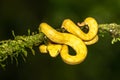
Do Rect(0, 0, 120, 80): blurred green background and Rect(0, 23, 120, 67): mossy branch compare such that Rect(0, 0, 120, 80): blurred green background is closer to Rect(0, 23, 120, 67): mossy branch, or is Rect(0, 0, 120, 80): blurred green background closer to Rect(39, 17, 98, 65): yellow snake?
Rect(0, 23, 120, 67): mossy branch

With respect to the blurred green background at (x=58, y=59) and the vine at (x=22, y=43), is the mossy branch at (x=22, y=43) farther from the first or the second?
the blurred green background at (x=58, y=59)

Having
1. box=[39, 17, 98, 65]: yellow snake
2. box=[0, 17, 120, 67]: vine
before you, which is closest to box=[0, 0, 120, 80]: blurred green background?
box=[0, 17, 120, 67]: vine

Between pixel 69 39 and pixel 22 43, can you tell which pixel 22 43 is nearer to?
pixel 22 43

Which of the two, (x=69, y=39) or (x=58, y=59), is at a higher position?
(x=58, y=59)

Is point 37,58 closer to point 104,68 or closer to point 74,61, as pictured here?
point 104,68

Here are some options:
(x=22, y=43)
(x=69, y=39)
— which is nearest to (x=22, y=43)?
(x=22, y=43)

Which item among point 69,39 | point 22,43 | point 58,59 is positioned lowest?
point 69,39

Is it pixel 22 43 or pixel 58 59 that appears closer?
pixel 22 43
